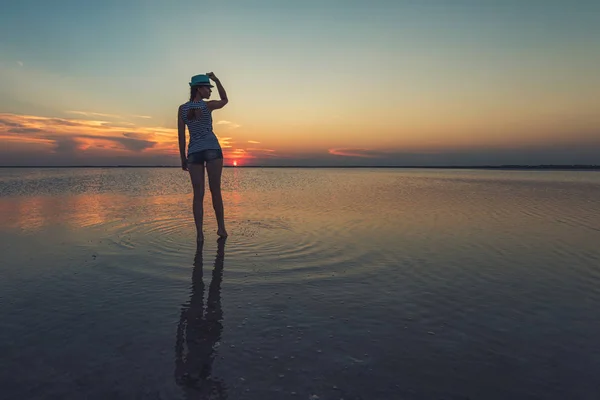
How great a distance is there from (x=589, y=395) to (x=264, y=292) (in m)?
3.15

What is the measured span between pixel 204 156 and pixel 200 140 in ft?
1.13

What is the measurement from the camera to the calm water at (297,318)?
2645 millimetres

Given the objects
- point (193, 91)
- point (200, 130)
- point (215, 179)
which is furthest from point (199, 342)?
point (193, 91)

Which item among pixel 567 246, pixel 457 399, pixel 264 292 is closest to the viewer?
pixel 457 399

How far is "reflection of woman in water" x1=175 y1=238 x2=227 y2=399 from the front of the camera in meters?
2.56

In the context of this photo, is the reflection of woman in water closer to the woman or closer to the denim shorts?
the woman

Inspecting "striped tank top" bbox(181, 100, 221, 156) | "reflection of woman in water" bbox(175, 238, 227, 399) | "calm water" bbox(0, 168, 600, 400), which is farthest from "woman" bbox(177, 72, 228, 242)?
"reflection of woman in water" bbox(175, 238, 227, 399)

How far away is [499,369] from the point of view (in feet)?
9.36

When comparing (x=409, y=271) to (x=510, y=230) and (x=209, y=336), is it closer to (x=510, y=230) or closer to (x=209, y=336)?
(x=209, y=336)

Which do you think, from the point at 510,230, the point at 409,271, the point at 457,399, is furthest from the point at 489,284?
the point at 510,230

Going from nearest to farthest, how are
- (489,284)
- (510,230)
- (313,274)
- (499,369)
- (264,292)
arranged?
(499,369) < (264,292) < (489,284) < (313,274) < (510,230)

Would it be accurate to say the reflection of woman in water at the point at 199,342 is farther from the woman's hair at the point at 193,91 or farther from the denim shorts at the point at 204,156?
the woman's hair at the point at 193,91

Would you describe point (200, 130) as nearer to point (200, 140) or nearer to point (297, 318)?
point (200, 140)

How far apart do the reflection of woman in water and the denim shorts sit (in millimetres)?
3432
